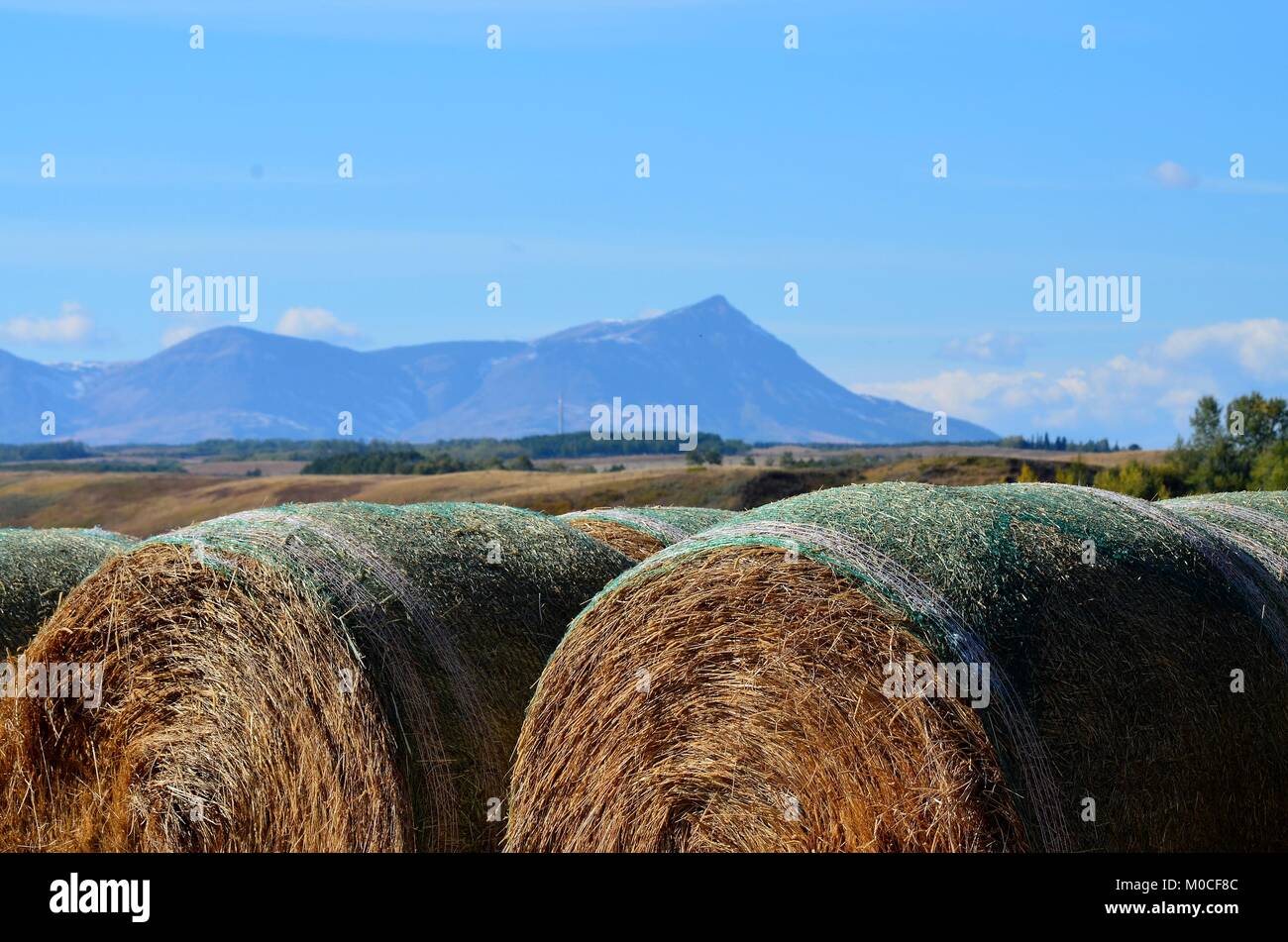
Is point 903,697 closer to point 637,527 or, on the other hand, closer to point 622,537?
point 622,537

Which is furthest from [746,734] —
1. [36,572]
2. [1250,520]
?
[36,572]

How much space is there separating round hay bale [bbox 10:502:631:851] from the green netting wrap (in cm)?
191

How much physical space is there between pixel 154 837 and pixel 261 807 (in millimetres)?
1054

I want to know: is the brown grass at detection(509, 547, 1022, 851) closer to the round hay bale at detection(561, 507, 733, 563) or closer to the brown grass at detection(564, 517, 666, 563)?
the round hay bale at detection(561, 507, 733, 563)

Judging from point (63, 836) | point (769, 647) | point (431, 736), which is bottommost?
point (63, 836)

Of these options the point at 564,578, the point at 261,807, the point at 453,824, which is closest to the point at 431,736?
the point at 453,824

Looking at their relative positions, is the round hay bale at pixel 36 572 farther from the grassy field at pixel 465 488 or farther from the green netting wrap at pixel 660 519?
the grassy field at pixel 465 488

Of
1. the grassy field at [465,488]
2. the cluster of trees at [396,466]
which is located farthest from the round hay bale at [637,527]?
the cluster of trees at [396,466]

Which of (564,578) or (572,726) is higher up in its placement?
(564,578)

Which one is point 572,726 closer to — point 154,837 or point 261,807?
point 261,807

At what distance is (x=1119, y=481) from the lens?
50188 millimetres

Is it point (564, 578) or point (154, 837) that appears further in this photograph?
point (564, 578)

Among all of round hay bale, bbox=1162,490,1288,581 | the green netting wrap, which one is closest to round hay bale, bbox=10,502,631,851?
the green netting wrap
